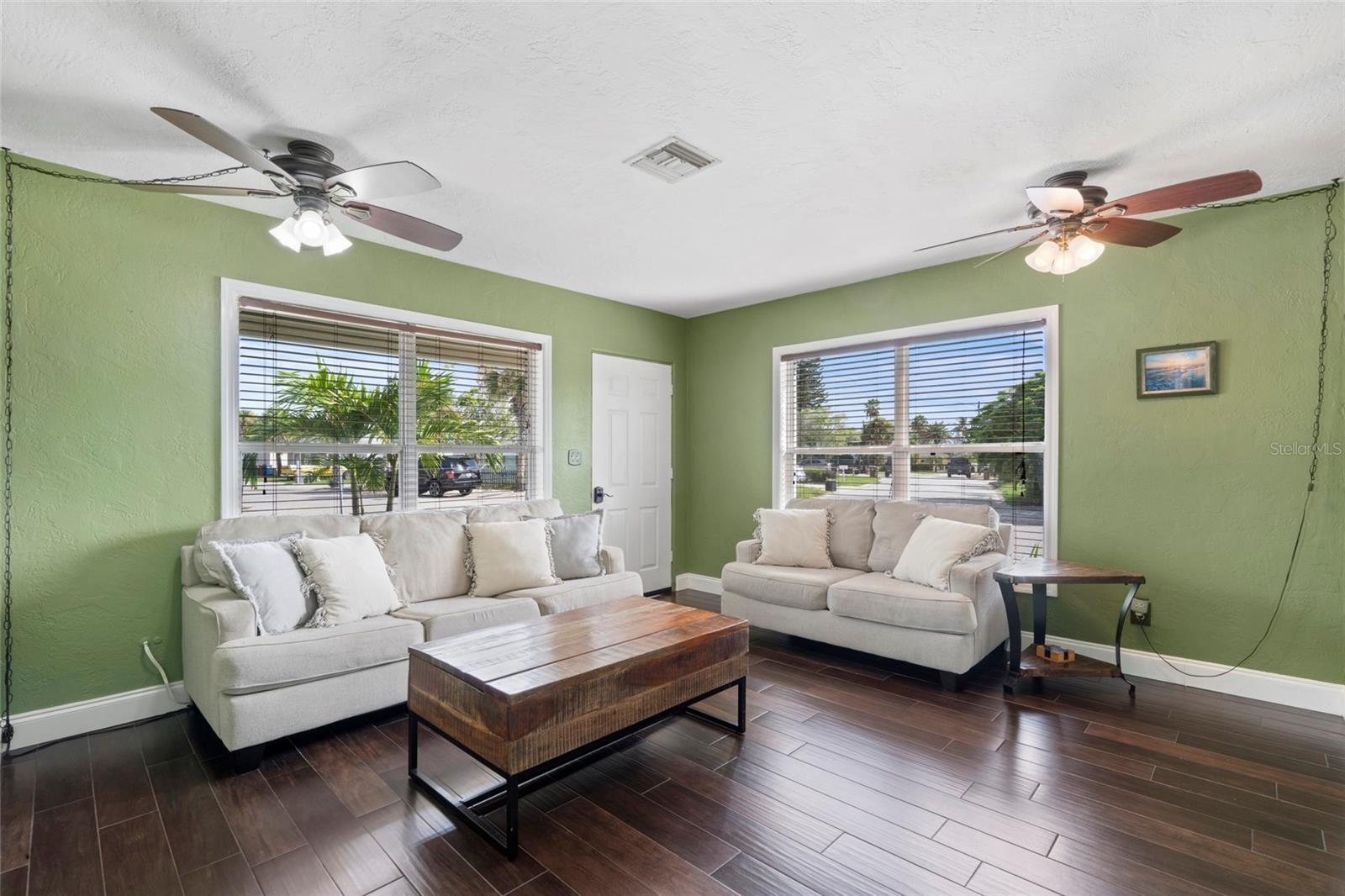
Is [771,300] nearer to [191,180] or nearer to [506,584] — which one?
[506,584]

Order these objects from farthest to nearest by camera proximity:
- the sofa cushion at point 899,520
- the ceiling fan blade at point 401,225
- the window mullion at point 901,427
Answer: the window mullion at point 901,427 → the sofa cushion at point 899,520 → the ceiling fan blade at point 401,225

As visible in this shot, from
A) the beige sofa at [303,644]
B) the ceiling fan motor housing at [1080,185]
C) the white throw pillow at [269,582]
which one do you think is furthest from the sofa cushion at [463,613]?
the ceiling fan motor housing at [1080,185]

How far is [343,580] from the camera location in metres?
2.99

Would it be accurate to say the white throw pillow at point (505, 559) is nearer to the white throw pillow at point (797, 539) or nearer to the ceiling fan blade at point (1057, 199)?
the white throw pillow at point (797, 539)

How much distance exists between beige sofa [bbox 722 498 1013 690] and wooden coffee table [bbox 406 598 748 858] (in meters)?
1.05

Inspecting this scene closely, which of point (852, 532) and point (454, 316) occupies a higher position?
point (454, 316)

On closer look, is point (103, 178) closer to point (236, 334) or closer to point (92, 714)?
point (236, 334)

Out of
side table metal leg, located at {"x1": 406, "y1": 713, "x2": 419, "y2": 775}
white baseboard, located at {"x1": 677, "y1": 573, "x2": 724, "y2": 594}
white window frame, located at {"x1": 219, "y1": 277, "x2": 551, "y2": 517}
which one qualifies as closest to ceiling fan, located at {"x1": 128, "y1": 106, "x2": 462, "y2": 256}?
white window frame, located at {"x1": 219, "y1": 277, "x2": 551, "y2": 517}

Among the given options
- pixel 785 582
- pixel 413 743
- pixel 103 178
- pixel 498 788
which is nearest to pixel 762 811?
pixel 498 788

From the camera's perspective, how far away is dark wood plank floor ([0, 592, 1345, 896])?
1.86m

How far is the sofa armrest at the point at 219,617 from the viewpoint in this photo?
101 inches

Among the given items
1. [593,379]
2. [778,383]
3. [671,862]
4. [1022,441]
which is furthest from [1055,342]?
[671,862]

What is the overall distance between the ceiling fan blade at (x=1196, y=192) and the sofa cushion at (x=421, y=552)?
3.63m

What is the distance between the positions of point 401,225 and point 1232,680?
4.68 m
